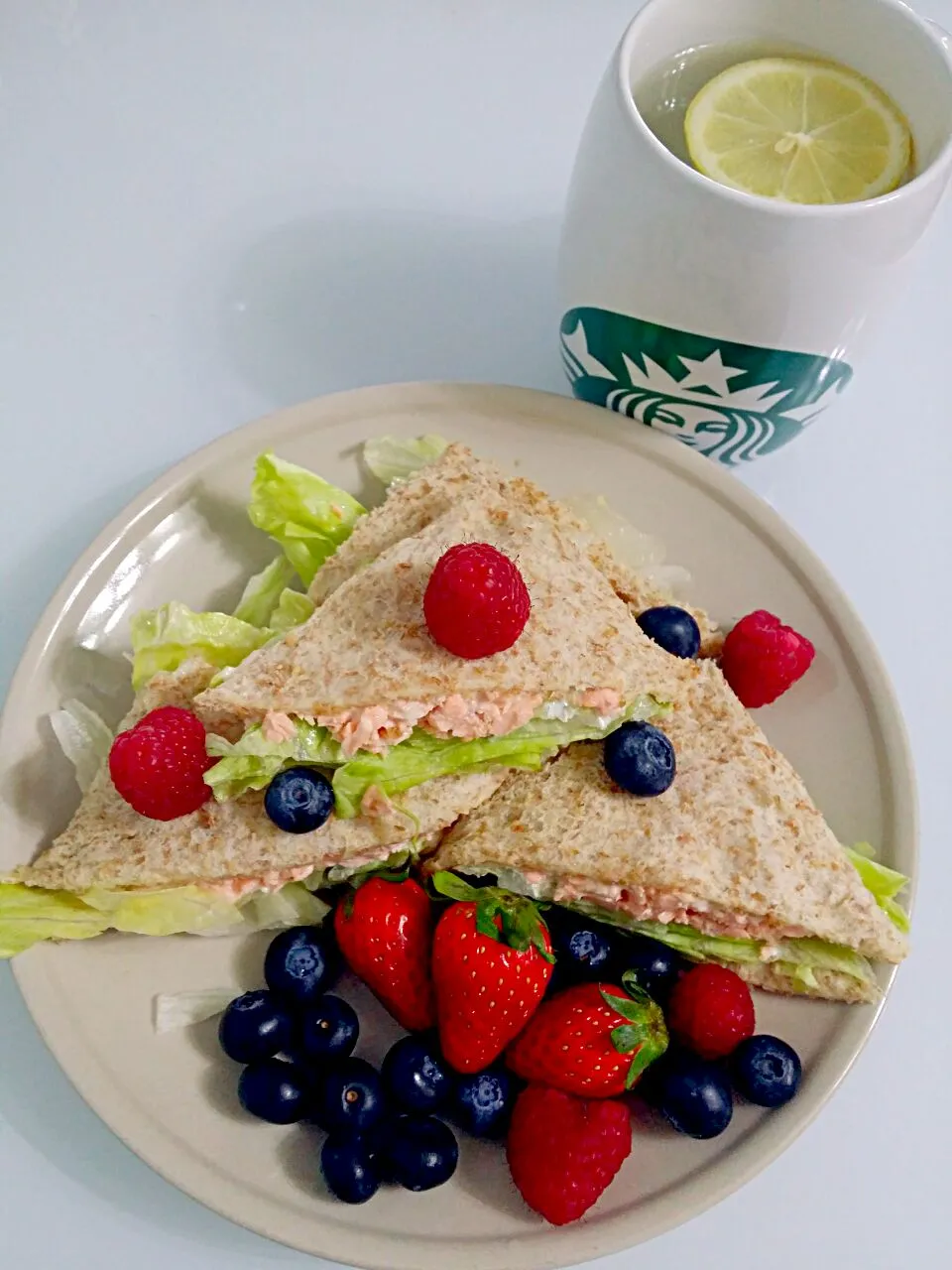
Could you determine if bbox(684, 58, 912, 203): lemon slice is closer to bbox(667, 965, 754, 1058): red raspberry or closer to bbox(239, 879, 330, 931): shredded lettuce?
bbox(667, 965, 754, 1058): red raspberry

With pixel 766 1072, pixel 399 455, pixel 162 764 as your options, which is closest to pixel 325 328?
pixel 399 455

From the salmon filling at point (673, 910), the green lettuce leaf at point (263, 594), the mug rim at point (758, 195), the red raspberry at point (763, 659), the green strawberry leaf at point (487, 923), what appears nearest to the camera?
the mug rim at point (758, 195)

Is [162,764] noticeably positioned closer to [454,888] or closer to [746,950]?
[454,888]

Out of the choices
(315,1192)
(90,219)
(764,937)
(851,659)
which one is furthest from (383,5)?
(315,1192)

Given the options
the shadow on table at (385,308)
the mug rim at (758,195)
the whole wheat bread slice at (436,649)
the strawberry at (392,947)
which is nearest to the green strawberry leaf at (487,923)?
the strawberry at (392,947)

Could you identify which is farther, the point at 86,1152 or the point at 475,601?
the point at 86,1152

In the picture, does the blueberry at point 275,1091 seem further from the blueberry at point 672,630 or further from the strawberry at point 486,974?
the blueberry at point 672,630

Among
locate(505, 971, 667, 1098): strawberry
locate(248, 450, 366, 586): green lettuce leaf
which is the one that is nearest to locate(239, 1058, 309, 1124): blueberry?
locate(505, 971, 667, 1098): strawberry
